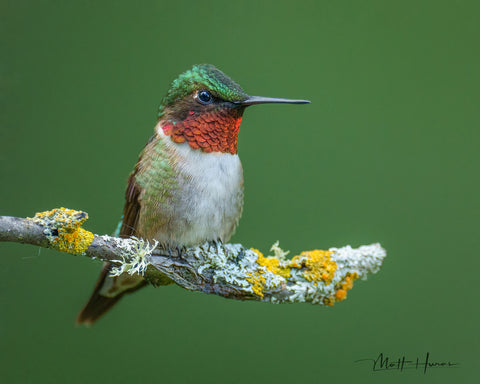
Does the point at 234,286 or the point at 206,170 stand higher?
the point at 206,170

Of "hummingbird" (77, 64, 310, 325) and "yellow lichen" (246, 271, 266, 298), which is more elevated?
"hummingbird" (77, 64, 310, 325)

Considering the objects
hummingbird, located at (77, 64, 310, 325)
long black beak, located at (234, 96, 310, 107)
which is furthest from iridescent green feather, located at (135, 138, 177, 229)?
long black beak, located at (234, 96, 310, 107)

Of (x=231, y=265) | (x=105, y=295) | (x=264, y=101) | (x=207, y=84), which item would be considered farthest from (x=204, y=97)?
(x=105, y=295)

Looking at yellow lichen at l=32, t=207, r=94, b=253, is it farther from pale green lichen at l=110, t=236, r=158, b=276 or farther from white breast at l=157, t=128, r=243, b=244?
white breast at l=157, t=128, r=243, b=244

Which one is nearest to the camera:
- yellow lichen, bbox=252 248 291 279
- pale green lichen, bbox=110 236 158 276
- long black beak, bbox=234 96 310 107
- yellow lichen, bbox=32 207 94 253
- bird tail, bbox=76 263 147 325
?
yellow lichen, bbox=32 207 94 253

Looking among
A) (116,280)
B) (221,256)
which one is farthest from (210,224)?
(116,280)

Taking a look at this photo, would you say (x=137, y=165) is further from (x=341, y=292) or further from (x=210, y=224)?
(x=341, y=292)

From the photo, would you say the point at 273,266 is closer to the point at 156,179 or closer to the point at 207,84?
the point at 156,179
